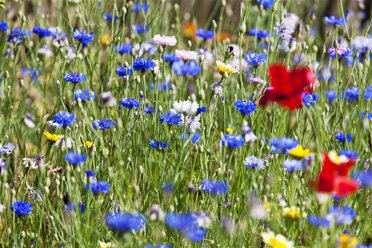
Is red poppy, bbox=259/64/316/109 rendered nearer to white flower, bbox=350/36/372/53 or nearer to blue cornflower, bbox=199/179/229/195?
blue cornflower, bbox=199/179/229/195

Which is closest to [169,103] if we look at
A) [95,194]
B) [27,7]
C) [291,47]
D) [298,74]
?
[291,47]

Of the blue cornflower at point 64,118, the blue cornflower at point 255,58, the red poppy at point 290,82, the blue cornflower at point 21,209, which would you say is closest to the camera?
the red poppy at point 290,82

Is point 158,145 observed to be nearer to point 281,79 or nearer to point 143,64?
point 143,64

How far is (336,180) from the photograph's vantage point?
1.15 metres

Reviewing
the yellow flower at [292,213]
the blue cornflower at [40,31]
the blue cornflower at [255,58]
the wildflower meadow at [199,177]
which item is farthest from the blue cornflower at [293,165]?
the blue cornflower at [40,31]

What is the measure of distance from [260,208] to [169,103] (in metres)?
0.94

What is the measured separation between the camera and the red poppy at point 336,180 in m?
1.15

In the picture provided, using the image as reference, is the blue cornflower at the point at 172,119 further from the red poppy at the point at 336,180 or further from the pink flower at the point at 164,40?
the red poppy at the point at 336,180

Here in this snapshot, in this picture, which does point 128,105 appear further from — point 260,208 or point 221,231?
point 260,208

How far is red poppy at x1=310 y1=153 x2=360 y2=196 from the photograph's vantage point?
1146mm

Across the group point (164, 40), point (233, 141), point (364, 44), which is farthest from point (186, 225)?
point (364, 44)

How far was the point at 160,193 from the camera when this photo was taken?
5.97ft

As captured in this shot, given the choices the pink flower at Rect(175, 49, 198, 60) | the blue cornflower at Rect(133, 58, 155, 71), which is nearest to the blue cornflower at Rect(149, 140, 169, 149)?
the blue cornflower at Rect(133, 58, 155, 71)

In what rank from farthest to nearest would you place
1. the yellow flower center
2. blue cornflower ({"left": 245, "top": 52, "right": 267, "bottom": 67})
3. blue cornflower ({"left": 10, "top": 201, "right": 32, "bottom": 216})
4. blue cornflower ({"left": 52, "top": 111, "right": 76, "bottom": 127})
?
1. blue cornflower ({"left": 245, "top": 52, "right": 267, "bottom": 67})
2. blue cornflower ({"left": 52, "top": 111, "right": 76, "bottom": 127})
3. blue cornflower ({"left": 10, "top": 201, "right": 32, "bottom": 216})
4. the yellow flower center
